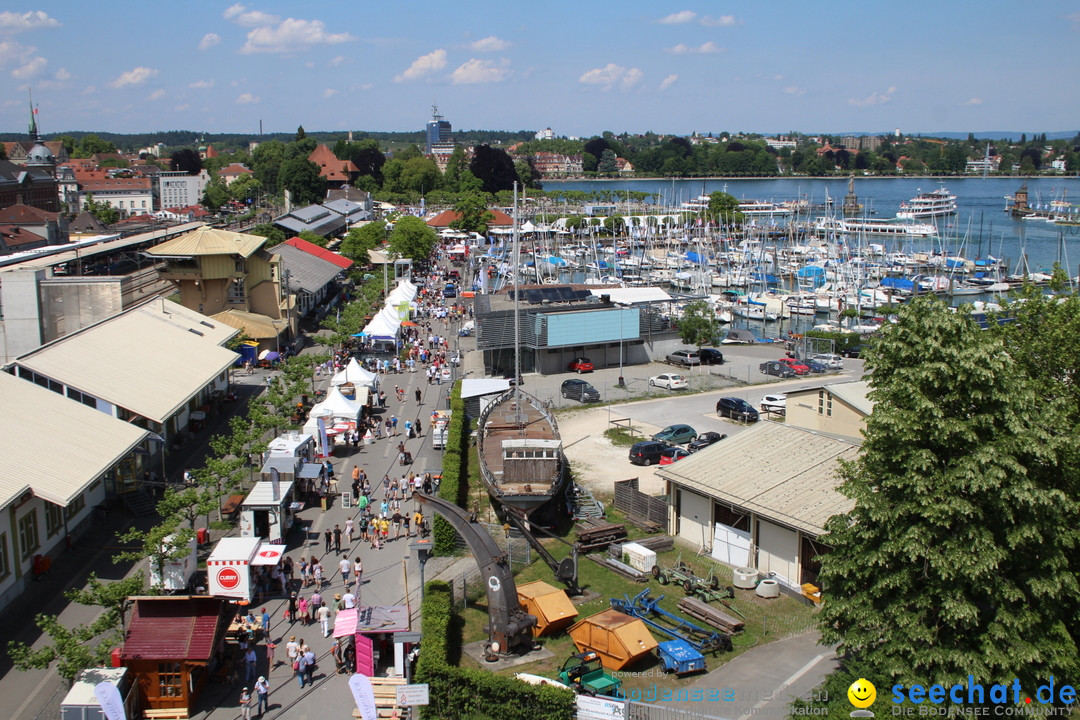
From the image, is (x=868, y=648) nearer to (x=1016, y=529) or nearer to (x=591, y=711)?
(x=1016, y=529)

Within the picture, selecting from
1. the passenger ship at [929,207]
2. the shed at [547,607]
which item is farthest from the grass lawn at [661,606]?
the passenger ship at [929,207]

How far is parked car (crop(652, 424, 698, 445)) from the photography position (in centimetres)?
2973

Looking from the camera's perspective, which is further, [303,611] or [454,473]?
[454,473]

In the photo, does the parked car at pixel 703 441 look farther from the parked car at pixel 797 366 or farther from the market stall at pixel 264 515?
the market stall at pixel 264 515

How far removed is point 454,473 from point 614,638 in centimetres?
948

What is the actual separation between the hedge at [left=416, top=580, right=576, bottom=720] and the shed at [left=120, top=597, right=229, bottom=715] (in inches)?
147

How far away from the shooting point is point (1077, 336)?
15.1m

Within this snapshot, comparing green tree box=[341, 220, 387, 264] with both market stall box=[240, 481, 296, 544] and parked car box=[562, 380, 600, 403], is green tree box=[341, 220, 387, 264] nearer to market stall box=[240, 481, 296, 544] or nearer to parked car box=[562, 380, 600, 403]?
parked car box=[562, 380, 600, 403]

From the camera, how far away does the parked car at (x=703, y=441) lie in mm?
28688

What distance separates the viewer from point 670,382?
38.5m

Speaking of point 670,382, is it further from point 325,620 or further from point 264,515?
point 325,620

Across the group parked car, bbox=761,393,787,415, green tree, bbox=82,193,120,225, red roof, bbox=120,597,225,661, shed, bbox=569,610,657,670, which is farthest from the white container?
green tree, bbox=82,193,120,225

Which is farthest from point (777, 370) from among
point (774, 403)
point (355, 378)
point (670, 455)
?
point (355, 378)

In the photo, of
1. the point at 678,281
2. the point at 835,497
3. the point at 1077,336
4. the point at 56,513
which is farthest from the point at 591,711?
the point at 678,281
